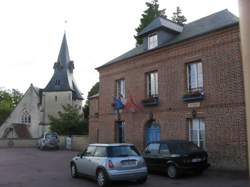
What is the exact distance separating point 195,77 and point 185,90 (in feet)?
2.94

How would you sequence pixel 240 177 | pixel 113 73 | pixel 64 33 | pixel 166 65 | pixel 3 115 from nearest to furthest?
1. pixel 240 177
2. pixel 166 65
3. pixel 113 73
4. pixel 64 33
5. pixel 3 115

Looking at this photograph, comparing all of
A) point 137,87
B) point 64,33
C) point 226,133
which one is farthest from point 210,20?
point 64,33

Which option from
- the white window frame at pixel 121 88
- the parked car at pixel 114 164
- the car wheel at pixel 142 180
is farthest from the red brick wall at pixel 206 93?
the parked car at pixel 114 164

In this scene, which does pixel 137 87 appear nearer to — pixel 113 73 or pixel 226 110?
pixel 113 73

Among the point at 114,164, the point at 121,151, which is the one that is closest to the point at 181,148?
the point at 121,151

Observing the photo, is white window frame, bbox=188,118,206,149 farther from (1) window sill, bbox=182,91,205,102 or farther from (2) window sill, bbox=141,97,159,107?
(2) window sill, bbox=141,97,159,107

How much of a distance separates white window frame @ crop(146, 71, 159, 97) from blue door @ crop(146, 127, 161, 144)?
212cm

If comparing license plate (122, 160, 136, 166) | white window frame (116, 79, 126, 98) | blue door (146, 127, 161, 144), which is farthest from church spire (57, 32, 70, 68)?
license plate (122, 160, 136, 166)

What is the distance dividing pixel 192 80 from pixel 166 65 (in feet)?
6.65

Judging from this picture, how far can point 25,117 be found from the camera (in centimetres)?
5419

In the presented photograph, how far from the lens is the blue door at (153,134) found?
61.3ft

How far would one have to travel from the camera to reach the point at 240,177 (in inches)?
479

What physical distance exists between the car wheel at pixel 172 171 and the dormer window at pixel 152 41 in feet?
31.6

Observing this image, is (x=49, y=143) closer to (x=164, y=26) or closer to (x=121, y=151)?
(x=164, y=26)
